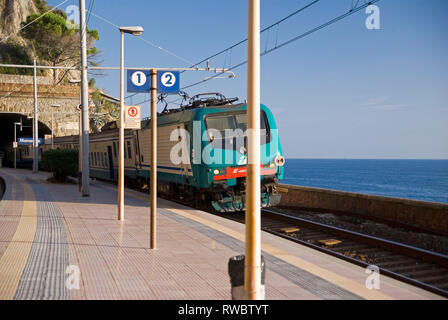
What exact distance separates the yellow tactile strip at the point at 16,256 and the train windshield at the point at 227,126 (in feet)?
17.5

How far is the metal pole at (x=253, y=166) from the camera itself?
202 inches

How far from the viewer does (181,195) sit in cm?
1620

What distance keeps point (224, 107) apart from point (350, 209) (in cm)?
558

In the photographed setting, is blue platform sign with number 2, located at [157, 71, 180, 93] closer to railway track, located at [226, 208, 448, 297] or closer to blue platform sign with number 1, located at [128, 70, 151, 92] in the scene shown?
blue platform sign with number 1, located at [128, 70, 151, 92]

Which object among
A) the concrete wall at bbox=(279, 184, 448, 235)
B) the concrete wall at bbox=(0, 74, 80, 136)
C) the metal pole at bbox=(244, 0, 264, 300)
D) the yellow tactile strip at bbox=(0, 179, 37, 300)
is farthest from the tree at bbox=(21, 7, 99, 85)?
the metal pole at bbox=(244, 0, 264, 300)

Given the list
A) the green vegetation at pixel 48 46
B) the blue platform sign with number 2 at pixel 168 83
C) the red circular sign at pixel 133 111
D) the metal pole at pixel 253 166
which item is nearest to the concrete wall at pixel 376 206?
the blue platform sign with number 2 at pixel 168 83

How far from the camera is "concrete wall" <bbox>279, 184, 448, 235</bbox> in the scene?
12.7 meters

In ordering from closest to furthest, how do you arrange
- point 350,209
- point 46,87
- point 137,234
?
point 137,234 < point 350,209 < point 46,87

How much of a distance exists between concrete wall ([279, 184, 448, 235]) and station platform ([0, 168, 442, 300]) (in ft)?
17.4

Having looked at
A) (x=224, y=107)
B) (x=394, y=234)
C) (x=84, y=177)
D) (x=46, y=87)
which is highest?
(x=46, y=87)

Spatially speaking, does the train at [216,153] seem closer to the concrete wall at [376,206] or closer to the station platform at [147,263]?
the station platform at [147,263]
